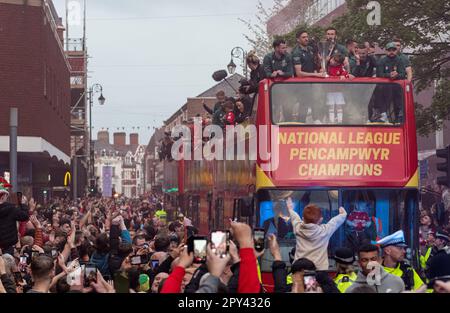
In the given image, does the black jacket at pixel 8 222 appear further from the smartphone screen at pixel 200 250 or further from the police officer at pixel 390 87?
the smartphone screen at pixel 200 250

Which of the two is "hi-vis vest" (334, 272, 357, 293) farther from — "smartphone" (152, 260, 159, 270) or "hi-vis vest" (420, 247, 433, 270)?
"hi-vis vest" (420, 247, 433, 270)

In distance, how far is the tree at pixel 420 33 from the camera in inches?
1098

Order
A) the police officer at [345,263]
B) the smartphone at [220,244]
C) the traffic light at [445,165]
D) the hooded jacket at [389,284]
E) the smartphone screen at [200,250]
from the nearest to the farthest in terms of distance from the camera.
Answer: the smartphone at [220,244], the smartphone screen at [200,250], the hooded jacket at [389,284], the police officer at [345,263], the traffic light at [445,165]

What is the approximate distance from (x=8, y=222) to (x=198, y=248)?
686cm

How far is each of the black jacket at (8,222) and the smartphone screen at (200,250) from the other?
672 centimetres

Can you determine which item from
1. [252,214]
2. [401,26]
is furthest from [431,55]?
[252,214]

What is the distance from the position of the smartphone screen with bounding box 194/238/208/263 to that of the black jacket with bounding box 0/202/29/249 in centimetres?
672

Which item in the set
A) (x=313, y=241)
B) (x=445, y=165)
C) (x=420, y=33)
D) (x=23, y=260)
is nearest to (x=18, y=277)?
(x=23, y=260)

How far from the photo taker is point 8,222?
39.8 feet

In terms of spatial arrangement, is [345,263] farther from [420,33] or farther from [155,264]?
[420,33]

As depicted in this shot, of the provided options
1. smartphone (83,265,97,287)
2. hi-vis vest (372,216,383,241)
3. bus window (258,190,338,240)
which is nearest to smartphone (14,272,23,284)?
bus window (258,190,338,240)

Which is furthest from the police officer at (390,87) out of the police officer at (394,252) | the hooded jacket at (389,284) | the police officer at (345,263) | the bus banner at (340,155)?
the hooded jacket at (389,284)

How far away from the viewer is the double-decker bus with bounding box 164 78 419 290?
531 inches
